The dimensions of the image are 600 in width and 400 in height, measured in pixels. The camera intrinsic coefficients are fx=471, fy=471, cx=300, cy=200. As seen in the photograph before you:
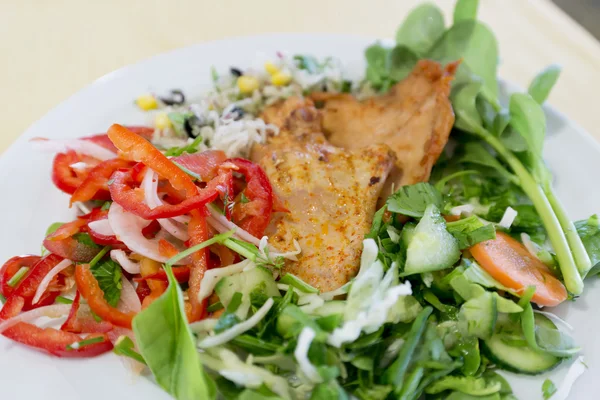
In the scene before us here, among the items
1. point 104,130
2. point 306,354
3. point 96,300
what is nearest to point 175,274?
point 96,300

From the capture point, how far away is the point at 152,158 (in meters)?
2.34

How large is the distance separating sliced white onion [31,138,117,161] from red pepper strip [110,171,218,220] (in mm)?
593

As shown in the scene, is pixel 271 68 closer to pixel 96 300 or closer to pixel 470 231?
pixel 470 231

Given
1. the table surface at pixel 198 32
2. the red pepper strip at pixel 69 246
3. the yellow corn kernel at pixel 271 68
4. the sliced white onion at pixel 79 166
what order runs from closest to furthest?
the red pepper strip at pixel 69 246, the sliced white onion at pixel 79 166, the yellow corn kernel at pixel 271 68, the table surface at pixel 198 32

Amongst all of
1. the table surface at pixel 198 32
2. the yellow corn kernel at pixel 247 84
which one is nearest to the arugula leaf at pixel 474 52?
the table surface at pixel 198 32

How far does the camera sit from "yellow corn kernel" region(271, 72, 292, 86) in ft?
11.5

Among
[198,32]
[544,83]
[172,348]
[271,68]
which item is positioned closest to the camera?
[172,348]

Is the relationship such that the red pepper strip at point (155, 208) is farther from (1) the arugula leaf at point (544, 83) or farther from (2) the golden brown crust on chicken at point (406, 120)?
(1) the arugula leaf at point (544, 83)

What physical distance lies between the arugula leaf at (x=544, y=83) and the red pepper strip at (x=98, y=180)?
262 centimetres

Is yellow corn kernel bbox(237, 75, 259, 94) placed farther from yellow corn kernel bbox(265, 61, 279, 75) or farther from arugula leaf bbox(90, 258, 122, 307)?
arugula leaf bbox(90, 258, 122, 307)

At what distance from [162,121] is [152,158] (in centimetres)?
92

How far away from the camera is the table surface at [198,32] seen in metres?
3.95

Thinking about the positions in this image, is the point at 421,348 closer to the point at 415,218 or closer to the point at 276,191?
the point at 415,218

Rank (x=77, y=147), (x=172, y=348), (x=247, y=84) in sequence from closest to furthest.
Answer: (x=172, y=348) → (x=77, y=147) → (x=247, y=84)
